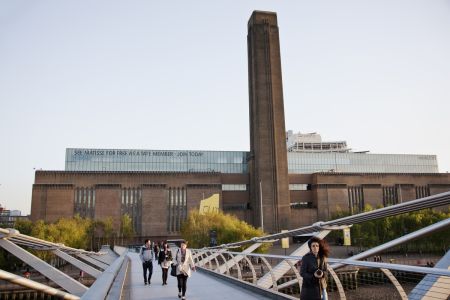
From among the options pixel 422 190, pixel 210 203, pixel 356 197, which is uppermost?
pixel 422 190

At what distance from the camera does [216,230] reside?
51.7 meters

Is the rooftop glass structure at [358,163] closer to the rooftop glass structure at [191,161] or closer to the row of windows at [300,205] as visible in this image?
the rooftop glass structure at [191,161]

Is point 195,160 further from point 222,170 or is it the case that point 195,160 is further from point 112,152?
point 112,152

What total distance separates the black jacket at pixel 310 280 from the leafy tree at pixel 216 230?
41578 millimetres

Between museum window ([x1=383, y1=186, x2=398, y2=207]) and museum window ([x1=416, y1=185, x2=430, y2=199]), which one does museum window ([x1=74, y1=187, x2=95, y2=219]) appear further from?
museum window ([x1=416, y1=185, x2=430, y2=199])

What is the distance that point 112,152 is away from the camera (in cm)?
8531

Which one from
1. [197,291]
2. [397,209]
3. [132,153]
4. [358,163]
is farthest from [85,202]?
[397,209]

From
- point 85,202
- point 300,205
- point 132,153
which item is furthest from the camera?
point 132,153

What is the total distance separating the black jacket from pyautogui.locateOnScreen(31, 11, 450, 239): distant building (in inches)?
2564

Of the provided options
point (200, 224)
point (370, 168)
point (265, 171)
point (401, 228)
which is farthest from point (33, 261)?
point (370, 168)

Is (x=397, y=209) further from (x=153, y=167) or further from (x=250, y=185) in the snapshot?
(x=153, y=167)

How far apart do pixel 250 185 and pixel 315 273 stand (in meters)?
74.2

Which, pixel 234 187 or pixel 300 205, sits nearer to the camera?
pixel 234 187

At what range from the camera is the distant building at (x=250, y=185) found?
73.1m
